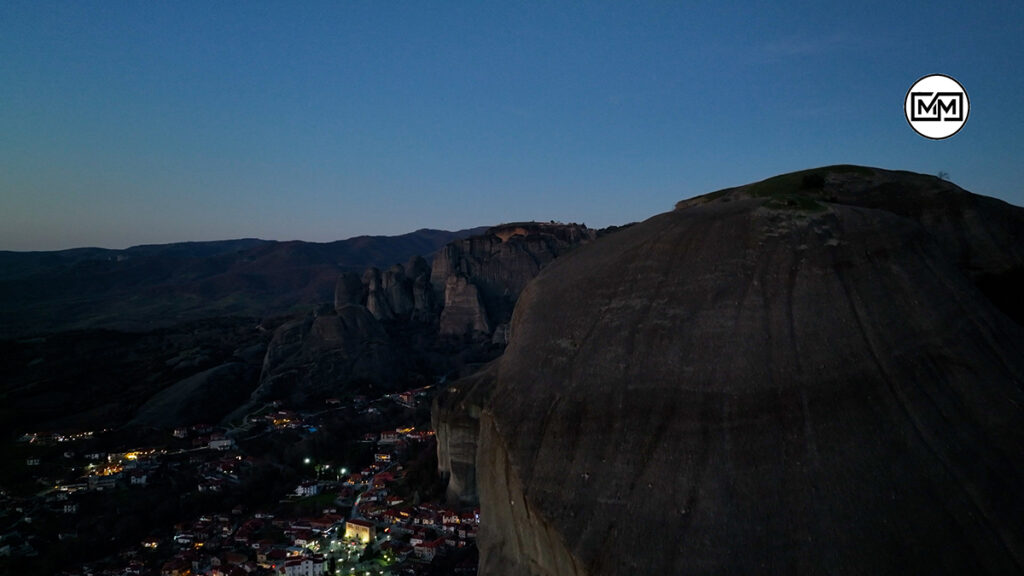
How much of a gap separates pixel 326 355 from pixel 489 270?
4771 centimetres

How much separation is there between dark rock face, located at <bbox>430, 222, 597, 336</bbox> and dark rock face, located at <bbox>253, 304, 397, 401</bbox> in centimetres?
2277

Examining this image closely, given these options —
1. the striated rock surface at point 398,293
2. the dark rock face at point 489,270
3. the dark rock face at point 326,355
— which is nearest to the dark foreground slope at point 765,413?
the dark rock face at point 326,355

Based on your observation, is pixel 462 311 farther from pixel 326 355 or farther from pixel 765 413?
pixel 765 413

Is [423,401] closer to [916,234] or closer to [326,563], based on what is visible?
[326,563]

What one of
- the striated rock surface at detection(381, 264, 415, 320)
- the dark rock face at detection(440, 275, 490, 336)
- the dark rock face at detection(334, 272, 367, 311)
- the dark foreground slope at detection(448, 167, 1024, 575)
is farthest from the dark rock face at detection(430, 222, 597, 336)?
the dark foreground slope at detection(448, 167, 1024, 575)

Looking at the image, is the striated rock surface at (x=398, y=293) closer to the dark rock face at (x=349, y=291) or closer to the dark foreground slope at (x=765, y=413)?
the dark rock face at (x=349, y=291)

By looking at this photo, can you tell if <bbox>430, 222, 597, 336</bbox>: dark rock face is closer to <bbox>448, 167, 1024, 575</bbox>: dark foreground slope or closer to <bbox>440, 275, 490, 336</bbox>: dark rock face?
<bbox>440, 275, 490, 336</bbox>: dark rock face

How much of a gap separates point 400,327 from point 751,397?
104562mm

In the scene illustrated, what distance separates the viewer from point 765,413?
11312 millimetres

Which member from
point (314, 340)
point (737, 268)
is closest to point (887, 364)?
point (737, 268)

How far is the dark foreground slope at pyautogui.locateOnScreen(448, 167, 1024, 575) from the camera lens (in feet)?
33.1

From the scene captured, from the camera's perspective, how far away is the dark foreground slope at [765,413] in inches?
397

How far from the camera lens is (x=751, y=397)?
11508 mm

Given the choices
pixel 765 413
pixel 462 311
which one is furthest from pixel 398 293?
pixel 765 413
